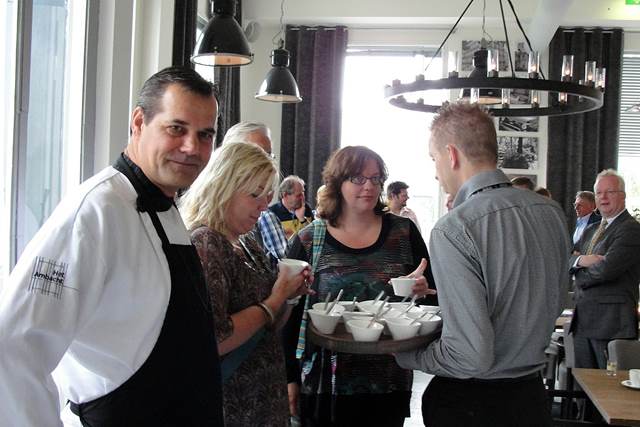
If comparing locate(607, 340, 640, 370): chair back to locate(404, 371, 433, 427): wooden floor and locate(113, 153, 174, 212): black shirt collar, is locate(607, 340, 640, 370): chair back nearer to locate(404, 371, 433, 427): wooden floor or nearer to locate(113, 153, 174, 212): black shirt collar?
locate(404, 371, 433, 427): wooden floor

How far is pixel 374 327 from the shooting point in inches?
71.3

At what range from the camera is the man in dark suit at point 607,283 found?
4109mm

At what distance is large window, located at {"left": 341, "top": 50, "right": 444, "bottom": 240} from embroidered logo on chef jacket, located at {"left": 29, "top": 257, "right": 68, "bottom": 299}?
673 cm

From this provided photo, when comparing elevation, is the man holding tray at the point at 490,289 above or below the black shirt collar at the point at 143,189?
below

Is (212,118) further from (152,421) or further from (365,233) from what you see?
(365,233)

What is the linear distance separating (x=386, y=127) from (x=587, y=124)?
2186mm

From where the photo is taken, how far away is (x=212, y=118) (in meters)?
1.37

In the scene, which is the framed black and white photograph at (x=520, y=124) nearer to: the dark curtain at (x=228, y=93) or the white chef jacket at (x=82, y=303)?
the dark curtain at (x=228, y=93)

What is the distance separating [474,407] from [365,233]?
834 millimetres

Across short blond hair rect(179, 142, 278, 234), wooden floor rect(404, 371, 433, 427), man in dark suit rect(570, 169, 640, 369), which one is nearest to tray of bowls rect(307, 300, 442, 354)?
short blond hair rect(179, 142, 278, 234)

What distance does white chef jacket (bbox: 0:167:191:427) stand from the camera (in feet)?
3.31

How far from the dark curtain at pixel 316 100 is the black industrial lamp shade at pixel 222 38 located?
372 centimetres

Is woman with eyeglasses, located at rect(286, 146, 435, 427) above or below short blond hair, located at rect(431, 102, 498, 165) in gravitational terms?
below

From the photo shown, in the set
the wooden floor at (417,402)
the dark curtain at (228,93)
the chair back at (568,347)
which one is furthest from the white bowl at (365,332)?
the dark curtain at (228,93)
